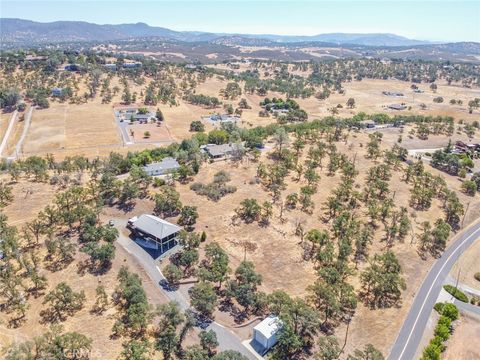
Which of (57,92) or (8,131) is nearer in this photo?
(8,131)

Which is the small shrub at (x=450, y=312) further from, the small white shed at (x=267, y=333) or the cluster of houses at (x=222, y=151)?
the cluster of houses at (x=222, y=151)

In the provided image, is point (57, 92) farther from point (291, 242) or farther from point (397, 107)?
point (397, 107)

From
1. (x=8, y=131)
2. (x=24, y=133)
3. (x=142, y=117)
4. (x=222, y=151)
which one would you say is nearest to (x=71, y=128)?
(x=24, y=133)

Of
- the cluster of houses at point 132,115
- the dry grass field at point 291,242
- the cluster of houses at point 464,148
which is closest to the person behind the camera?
the dry grass field at point 291,242

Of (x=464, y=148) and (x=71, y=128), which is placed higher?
(x=464, y=148)

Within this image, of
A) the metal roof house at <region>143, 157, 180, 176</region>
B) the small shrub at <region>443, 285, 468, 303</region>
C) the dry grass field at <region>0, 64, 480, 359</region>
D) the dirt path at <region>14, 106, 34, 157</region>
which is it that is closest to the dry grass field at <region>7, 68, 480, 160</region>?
the dry grass field at <region>0, 64, 480, 359</region>

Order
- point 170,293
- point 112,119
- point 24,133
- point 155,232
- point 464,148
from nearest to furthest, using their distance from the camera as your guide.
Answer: point 170,293 → point 155,232 → point 464,148 → point 24,133 → point 112,119

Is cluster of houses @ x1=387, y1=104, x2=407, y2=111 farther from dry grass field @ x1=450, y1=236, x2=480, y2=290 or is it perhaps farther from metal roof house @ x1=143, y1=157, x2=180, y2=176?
metal roof house @ x1=143, y1=157, x2=180, y2=176

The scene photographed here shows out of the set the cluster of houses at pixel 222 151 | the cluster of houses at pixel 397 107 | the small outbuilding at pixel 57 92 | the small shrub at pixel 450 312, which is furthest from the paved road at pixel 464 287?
the small outbuilding at pixel 57 92
